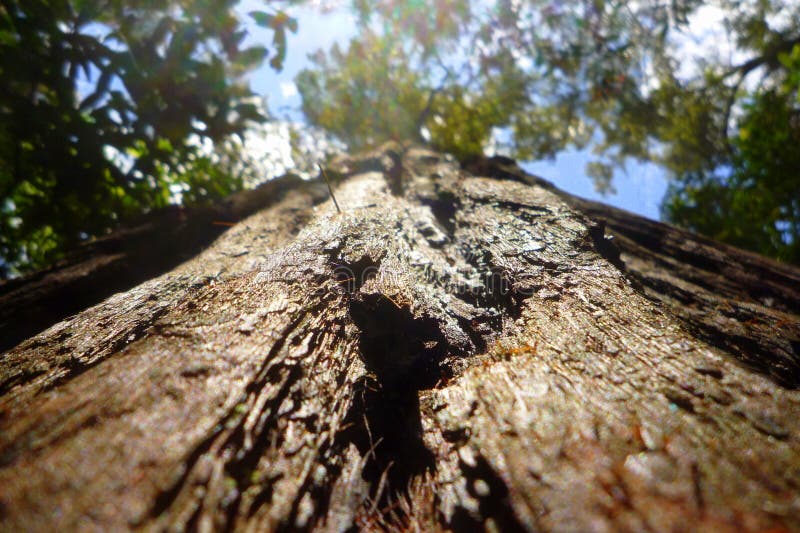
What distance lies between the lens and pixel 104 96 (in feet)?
11.4

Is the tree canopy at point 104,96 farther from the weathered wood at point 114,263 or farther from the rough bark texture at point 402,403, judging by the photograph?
the rough bark texture at point 402,403

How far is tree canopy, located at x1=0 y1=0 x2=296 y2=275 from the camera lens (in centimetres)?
304

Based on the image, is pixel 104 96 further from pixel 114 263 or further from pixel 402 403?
pixel 402 403

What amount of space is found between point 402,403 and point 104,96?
4121 millimetres

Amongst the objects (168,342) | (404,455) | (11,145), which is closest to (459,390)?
(404,455)

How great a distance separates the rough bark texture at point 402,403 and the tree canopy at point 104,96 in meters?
2.39

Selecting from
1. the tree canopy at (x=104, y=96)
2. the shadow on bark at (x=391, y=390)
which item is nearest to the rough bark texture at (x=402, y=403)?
the shadow on bark at (x=391, y=390)

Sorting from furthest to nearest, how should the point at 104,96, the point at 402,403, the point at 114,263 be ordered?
the point at 104,96, the point at 114,263, the point at 402,403

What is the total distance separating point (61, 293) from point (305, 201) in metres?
1.96

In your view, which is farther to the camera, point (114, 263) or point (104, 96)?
point (104, 96)

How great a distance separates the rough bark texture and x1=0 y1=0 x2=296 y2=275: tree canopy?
7.84ft

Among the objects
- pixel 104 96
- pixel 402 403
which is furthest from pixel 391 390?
pixel 104 96

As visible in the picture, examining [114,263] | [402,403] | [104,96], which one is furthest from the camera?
[104,96]

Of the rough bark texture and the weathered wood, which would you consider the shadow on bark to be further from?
the weathered wood
